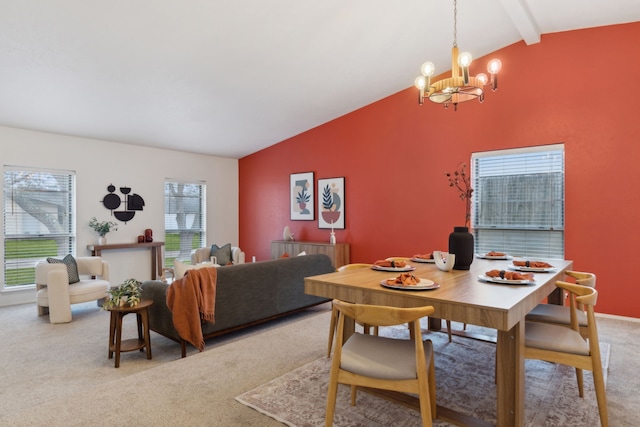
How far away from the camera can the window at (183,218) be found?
7066mm

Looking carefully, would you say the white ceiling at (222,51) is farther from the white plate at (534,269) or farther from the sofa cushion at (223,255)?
the white plate at (534,269)

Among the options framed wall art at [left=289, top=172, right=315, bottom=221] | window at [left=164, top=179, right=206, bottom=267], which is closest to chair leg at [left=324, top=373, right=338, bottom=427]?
framed wall art at [left=289, top=172, right=315, bottom=221]

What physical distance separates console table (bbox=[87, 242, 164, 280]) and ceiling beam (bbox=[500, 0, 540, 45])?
6042mm

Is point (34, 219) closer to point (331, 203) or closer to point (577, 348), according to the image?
point (331, 203)

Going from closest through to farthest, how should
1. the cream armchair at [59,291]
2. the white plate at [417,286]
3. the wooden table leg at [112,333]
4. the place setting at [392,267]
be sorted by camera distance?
the white plate at [417,286] → the place setting at [392,267] → the wooden table leg at [112,333] → the cream armchair at [59,291]

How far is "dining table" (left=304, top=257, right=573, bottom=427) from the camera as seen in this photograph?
1.72 m

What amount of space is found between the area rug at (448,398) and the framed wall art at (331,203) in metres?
3.66

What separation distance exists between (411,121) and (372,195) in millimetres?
1292

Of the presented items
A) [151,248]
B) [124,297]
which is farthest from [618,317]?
[151,248]

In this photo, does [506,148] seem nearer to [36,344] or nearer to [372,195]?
[372,195]

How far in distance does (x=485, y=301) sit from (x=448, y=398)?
1.06 metres

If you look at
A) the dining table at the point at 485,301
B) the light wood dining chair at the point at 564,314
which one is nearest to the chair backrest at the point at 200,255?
the dining table at the point at 485,301

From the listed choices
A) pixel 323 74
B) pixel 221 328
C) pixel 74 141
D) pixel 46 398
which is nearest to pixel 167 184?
pixel 74 141

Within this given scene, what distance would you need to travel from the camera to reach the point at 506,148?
4957 mm
